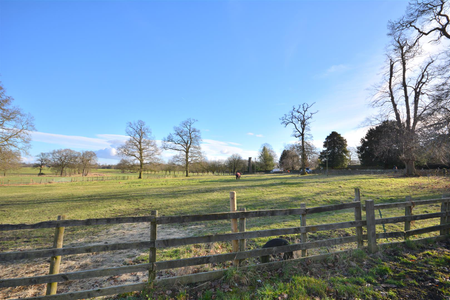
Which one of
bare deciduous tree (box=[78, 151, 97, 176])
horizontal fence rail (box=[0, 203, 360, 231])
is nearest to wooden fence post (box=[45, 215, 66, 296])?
horizontal fence rail (box=[0, 203, 360, 231])

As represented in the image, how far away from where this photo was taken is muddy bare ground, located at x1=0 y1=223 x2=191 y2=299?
4.21 metres

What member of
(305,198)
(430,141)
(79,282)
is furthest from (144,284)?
(430,141)

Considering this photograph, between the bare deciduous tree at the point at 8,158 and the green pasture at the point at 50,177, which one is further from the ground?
the bare deciduous tree at the point at 8,158

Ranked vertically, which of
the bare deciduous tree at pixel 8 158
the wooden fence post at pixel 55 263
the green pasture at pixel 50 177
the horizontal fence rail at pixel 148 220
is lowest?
the green pasture at pixel 50 177

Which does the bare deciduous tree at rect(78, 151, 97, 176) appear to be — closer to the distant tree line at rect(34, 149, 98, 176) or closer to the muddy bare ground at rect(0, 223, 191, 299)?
the distant tree line at rect(34, 149, 98, 176)

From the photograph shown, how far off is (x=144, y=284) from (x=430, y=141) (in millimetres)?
15848

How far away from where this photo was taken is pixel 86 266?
5.33 meters

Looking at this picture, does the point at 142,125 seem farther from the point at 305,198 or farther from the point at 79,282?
the point at 79,282

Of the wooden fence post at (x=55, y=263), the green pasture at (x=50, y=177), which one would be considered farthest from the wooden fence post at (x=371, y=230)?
the green pasture at (x=50, y=177)

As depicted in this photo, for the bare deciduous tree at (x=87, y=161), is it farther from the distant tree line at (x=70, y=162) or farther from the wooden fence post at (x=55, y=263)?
the wooden fence post at (x=55, y=263)

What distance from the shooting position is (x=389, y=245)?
213 inches

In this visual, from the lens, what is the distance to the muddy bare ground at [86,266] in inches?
166

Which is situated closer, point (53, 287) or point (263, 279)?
point (53, 287)

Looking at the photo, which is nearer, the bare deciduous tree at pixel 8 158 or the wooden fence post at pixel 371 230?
the wooden fence post at pixel 371 230
